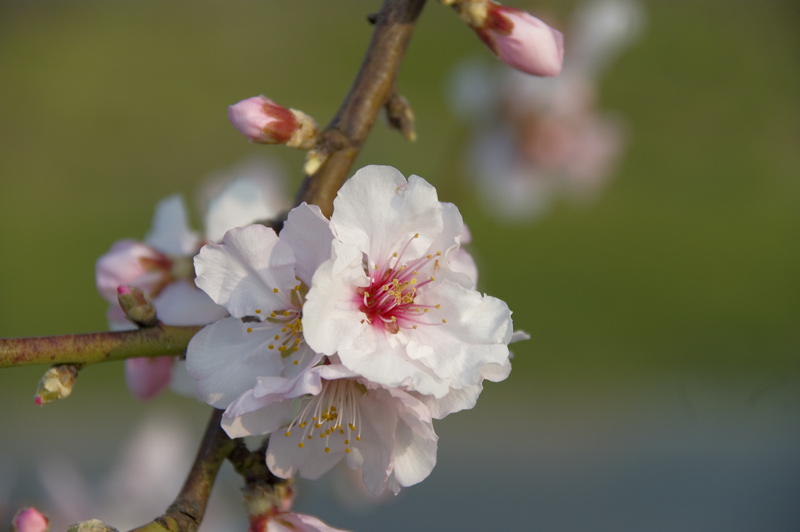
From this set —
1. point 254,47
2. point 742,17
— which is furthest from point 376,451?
point 254,47

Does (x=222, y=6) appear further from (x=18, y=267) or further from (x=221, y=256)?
(x=221, y=256)

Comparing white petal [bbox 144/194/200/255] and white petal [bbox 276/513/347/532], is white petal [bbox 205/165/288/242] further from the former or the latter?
white petal [bbox 276/513/347/532]

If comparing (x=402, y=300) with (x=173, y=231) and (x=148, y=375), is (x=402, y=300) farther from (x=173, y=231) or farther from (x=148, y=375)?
(x=173, y=231)

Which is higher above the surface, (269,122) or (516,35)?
(516,35)

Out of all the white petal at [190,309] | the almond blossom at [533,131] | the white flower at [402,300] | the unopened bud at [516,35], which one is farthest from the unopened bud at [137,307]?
the almond blossom at [533,131]

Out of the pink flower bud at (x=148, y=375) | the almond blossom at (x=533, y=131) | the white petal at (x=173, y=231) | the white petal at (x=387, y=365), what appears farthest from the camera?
the almond blossom at (x=533, y=131)

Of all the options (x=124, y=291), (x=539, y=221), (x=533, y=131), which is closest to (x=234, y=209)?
(x=124, y=291)

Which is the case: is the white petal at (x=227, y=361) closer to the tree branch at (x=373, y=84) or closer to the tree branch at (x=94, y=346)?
the tree branch at (x=94, y=346)
